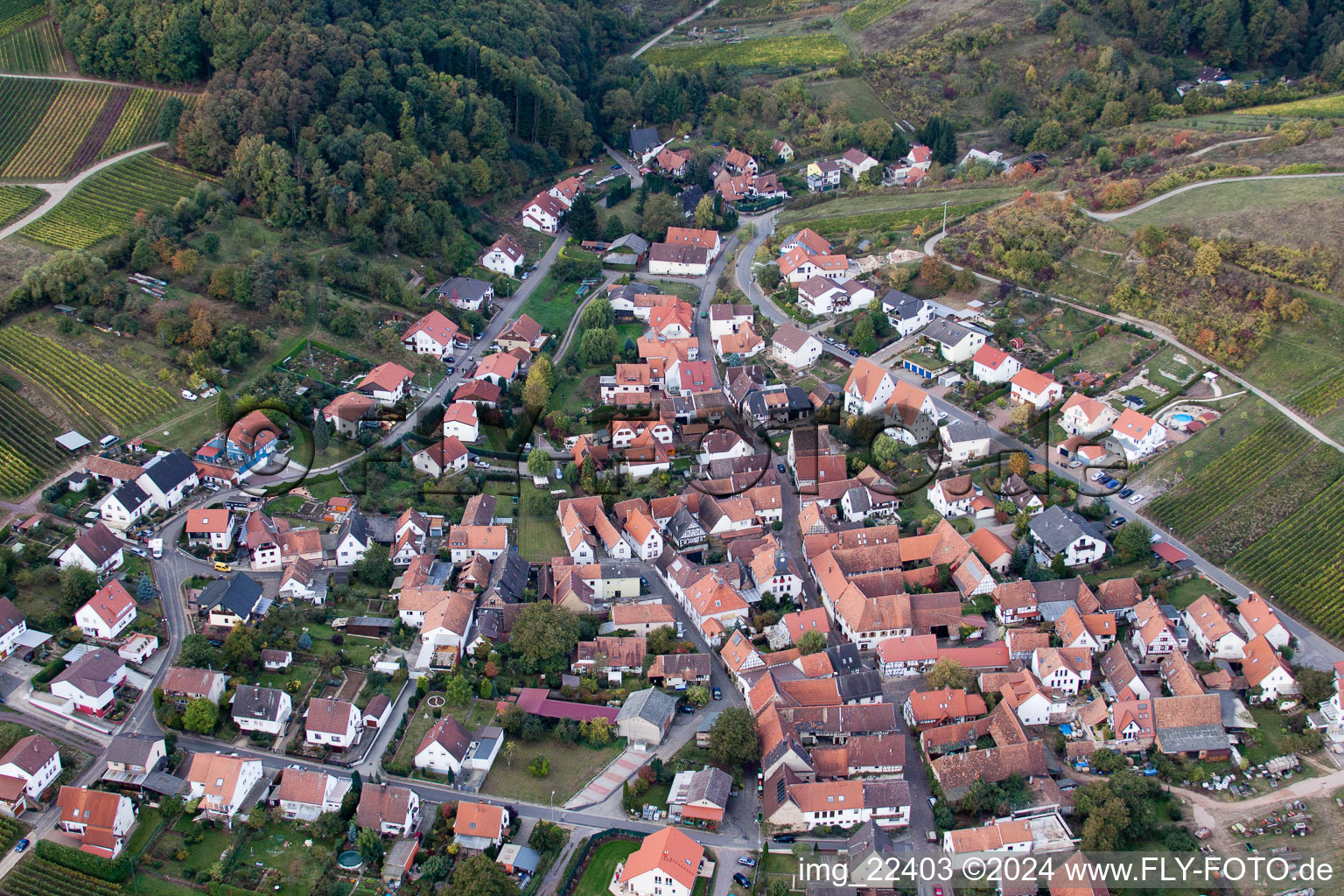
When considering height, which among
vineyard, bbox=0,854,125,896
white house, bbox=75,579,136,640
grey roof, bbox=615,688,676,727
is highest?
white house, bbox=75,579,136,640

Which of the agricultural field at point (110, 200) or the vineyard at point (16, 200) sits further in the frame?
the vineyard at point (16, 200)

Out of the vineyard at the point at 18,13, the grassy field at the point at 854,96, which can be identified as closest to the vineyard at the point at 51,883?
the vineyard at the point at 18,13

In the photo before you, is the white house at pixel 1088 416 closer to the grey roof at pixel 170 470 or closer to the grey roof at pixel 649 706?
the grey roof at pixel 649 706

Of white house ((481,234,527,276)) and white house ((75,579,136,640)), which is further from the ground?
white house ((75,579,136,640))

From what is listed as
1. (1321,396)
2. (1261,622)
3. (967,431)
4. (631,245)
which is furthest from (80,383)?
(1321,396)

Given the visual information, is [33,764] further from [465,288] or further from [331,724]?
[465,288]

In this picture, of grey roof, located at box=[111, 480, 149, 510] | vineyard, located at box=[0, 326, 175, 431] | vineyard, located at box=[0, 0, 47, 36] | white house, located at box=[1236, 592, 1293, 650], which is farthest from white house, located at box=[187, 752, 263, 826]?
vineyard, located at box=[0, 0, 47, 36]

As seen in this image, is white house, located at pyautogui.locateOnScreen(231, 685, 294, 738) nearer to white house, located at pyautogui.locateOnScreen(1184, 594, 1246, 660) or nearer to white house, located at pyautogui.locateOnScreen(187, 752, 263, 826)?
white house, located at pyautogui.locateOnScreen(187, 752, 263, 826)

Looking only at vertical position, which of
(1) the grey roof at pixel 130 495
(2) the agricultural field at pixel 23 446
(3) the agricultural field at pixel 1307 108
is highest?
(2) the agricultural field at pixel 23 446
